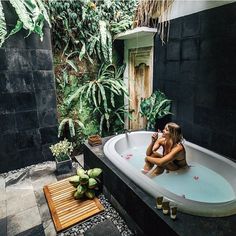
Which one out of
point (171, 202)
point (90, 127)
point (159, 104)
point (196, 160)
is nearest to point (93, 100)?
point (90, 127)

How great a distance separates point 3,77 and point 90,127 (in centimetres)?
152

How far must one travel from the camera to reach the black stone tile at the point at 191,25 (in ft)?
7.84

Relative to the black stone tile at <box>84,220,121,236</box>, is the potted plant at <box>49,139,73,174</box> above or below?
above

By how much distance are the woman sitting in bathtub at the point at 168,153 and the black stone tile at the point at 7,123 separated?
1.88 metres

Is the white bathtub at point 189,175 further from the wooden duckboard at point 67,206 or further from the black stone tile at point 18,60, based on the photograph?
the black stone tile at point 18,60

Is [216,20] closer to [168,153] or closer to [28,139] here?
[168,153]

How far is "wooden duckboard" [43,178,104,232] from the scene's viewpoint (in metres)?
1.90

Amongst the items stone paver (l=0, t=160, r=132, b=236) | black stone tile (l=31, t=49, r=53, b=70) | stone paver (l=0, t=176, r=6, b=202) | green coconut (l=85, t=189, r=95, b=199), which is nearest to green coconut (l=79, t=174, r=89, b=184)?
green coconut (l=85, t=189, r=95, b=199)

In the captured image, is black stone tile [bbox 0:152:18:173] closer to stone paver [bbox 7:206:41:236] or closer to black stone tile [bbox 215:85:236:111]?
stone paver [bbox 7:206:41:236]

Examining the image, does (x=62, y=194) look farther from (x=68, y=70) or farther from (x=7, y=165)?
(x=68, y=70)

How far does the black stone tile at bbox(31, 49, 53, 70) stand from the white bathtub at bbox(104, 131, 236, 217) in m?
1.37

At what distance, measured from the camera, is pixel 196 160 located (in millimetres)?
2371

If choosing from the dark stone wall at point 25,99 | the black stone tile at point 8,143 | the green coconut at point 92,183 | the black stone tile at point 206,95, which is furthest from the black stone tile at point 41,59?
the black stone tile at point 206,95

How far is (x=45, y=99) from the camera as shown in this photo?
2879 millimetres
